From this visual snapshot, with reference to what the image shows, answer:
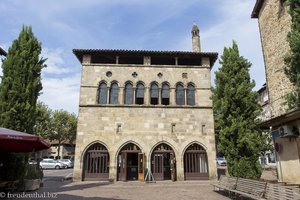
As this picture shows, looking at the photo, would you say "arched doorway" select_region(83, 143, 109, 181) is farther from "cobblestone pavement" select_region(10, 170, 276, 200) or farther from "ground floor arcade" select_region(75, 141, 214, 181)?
"cobblestone pavement" select_region(10, 170, 276, 200)

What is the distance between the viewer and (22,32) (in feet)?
42.7

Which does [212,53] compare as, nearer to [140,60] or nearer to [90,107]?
[140,60]

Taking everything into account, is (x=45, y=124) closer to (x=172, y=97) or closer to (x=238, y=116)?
(x=172, y=97)

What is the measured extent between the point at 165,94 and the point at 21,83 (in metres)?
9.87

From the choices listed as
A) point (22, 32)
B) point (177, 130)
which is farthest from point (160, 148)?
point (22, 32)

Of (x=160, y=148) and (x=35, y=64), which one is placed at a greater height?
(x=35, y=64)

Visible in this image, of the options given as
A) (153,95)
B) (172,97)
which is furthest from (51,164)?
(172,97)

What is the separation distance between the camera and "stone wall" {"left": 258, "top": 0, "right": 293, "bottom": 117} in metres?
13.4

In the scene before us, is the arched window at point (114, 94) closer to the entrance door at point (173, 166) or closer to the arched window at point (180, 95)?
the arched window at point (180, 95)

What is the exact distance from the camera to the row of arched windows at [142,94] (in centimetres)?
1758

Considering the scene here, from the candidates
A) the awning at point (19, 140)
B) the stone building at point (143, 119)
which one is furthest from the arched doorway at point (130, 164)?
the awning at point (19, 140)

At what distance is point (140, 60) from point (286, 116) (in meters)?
12.6

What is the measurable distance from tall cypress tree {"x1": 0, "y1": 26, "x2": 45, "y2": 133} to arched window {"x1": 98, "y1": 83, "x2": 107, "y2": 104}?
5.19m

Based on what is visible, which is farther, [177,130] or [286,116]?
[177,130]
